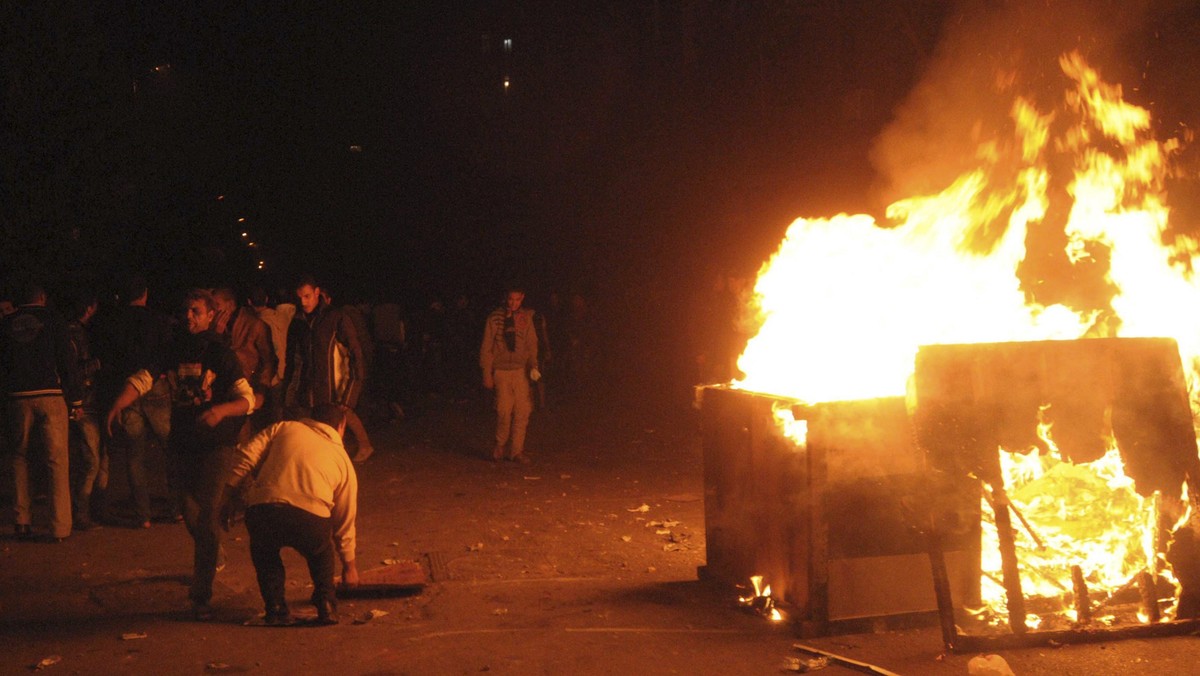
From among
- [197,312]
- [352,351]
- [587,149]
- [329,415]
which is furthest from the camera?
[587,149]

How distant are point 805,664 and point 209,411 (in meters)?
4.13

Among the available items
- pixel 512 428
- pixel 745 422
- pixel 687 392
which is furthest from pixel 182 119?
Answer: pixel 745 422

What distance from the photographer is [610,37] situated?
32.1 metres

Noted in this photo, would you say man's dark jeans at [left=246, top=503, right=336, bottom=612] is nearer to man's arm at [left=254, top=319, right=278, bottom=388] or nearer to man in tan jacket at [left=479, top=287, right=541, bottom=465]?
man's arm at [left=254, top=319, right=278, bottom=388]

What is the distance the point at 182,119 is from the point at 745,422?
2680 cm

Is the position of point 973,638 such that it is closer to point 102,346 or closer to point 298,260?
point 102,346

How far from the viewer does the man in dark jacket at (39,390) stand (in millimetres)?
8891

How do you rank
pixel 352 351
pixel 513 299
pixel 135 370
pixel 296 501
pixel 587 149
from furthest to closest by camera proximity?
pixel 587 149 < pixel 513 299 < pixel 352 351 < pixel 135 370 < pixel 296 501

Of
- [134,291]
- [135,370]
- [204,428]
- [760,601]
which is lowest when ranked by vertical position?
[760,601]

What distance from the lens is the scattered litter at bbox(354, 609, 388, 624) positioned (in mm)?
6578

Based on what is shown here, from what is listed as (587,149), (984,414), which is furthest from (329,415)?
(587,149)

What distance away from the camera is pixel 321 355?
9.85m

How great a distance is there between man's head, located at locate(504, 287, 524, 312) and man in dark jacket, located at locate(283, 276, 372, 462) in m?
3.06

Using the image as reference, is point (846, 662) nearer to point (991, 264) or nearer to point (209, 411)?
point (991, 264)
